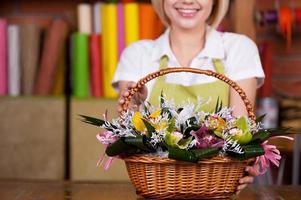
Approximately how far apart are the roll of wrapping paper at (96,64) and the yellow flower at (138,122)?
1403 mm

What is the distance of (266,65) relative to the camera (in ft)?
9.10

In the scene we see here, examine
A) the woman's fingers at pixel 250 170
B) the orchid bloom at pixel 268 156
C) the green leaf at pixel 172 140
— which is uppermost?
the green leaf at pixel 172 140

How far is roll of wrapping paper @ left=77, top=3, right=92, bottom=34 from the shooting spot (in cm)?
277

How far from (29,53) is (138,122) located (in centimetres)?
148

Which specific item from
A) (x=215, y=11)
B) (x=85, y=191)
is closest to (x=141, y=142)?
(x=85, y=191)


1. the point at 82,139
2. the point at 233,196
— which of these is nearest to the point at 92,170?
the point at 82,139

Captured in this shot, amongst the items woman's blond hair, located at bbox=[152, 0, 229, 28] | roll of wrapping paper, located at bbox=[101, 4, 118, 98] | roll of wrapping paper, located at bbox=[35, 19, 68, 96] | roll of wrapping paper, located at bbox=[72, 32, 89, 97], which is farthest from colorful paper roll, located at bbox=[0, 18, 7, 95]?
woman's blond hair, located at bbox=[152, 0, 229, 28]

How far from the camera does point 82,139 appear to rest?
8.95 ft

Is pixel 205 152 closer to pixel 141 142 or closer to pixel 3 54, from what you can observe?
pixel 141 142

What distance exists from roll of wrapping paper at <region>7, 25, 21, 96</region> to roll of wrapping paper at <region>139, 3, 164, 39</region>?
503mm

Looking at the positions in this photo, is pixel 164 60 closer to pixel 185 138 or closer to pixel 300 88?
pixel 185 138

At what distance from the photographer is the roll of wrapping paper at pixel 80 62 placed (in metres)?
2.75

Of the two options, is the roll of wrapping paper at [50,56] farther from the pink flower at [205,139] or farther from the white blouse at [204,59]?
the pink flower at [205,139]

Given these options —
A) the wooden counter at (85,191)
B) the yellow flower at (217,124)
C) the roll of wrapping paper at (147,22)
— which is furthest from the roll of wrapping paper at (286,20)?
the yellow flower at (217,124)
